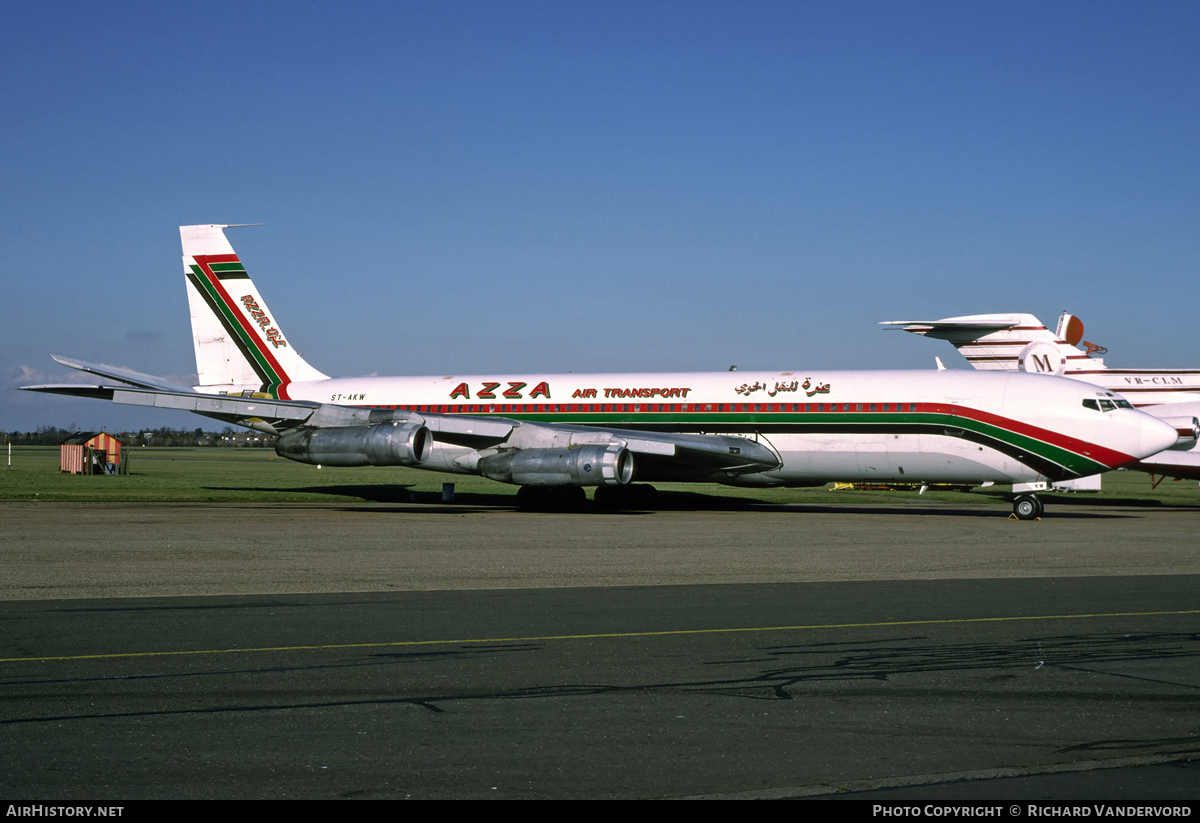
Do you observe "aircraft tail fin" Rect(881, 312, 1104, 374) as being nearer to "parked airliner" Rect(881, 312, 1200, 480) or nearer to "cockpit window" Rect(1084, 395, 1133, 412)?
"parked airliner" Rect(881, 312, 1200, 480)

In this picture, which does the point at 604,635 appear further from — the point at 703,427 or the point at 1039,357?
the point at 1039,357

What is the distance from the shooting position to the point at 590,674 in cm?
904

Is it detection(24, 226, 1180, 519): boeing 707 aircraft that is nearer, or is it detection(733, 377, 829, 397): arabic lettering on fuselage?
detection(24, 226, 1180, 519): boeing 707 aircraft

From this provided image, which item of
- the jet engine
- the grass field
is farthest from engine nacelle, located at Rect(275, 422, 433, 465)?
the jet engine

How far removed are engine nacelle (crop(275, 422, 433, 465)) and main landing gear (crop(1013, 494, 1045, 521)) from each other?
15.5 m

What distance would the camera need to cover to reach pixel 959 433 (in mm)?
29625

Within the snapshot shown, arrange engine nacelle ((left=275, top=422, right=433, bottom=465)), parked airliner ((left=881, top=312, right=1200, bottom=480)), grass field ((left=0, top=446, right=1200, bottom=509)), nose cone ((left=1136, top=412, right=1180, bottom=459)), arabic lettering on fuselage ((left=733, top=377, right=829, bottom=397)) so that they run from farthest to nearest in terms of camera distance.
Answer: parked airliner ((left=881, top=312, right=1200, bottom=480)) < grass field ((left=0, top=446, right=1200, bottom=509)) < arabic lettering on fuselage ((left=733, top=377, right=829, bottom=397)) < engine nacelle ((left=275, top=422, right=433, bottom=465)) < nose cone ((left=1136, top=412, right=1180, bottom=459))

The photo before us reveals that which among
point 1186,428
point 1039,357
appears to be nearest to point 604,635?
point 1186,428

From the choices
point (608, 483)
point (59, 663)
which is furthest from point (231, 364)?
point (59, 663)

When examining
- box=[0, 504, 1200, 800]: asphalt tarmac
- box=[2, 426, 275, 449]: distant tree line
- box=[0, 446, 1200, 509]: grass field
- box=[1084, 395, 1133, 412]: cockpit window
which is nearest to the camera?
box=[0, 504, 1200, 800]: asphalt tarmac

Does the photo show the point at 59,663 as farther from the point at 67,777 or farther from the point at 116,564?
the point at 116,564

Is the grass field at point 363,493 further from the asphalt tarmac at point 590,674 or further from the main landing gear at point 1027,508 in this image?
the asphalt tarmac at point 590,674

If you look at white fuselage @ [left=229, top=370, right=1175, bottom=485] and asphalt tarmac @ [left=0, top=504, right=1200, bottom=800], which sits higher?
white fuselage @ [left=229, top=370, right=1175, bottom=485]

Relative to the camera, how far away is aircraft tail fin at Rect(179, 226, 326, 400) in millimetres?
37938
